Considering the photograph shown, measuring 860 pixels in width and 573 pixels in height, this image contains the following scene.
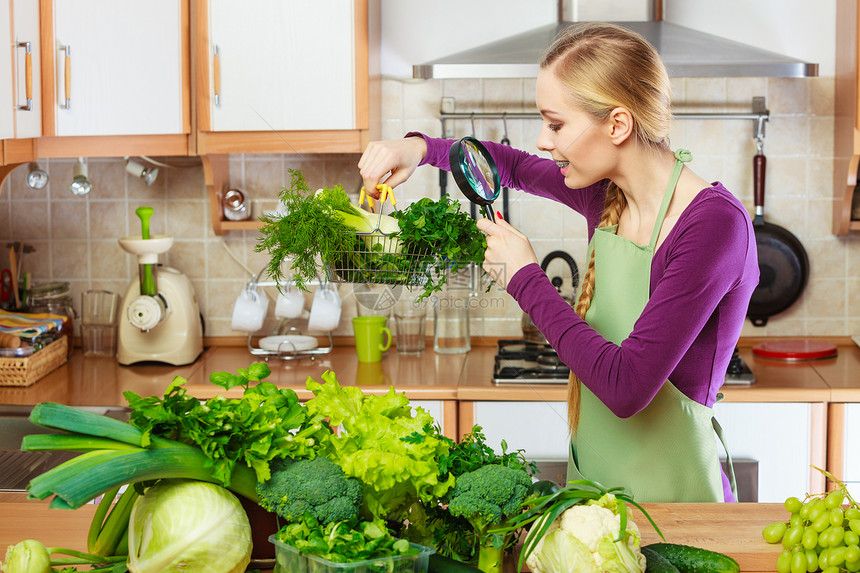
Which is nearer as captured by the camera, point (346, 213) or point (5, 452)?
point (346, 213)

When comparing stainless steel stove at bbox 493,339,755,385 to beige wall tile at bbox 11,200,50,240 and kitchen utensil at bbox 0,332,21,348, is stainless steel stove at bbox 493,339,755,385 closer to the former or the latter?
kitchen utensil at bbox 0,332,21,348

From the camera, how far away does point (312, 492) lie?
899 mm

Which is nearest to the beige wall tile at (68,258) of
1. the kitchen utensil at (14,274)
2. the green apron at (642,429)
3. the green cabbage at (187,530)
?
the kitchen utensil at (14,274)

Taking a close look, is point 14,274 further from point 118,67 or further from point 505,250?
point 505,250

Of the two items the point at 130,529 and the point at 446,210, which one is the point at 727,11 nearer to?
the point at 446,210

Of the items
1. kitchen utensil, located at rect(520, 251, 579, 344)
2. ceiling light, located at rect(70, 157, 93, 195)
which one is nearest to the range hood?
kitchen utensil, located at rect(520, 251, 579, 344)

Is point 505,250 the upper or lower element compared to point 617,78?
lower

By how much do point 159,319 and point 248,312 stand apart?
0.81ft

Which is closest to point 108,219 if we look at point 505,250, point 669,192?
point 505,250

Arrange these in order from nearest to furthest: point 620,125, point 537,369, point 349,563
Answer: point 349,563, point 620,125, point 537,369

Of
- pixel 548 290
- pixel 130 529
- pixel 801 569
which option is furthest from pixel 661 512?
pixel 130 529

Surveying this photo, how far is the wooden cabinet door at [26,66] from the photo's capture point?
2195mm

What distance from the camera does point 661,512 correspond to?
1.27 metres

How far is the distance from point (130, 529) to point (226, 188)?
5.97 feet
